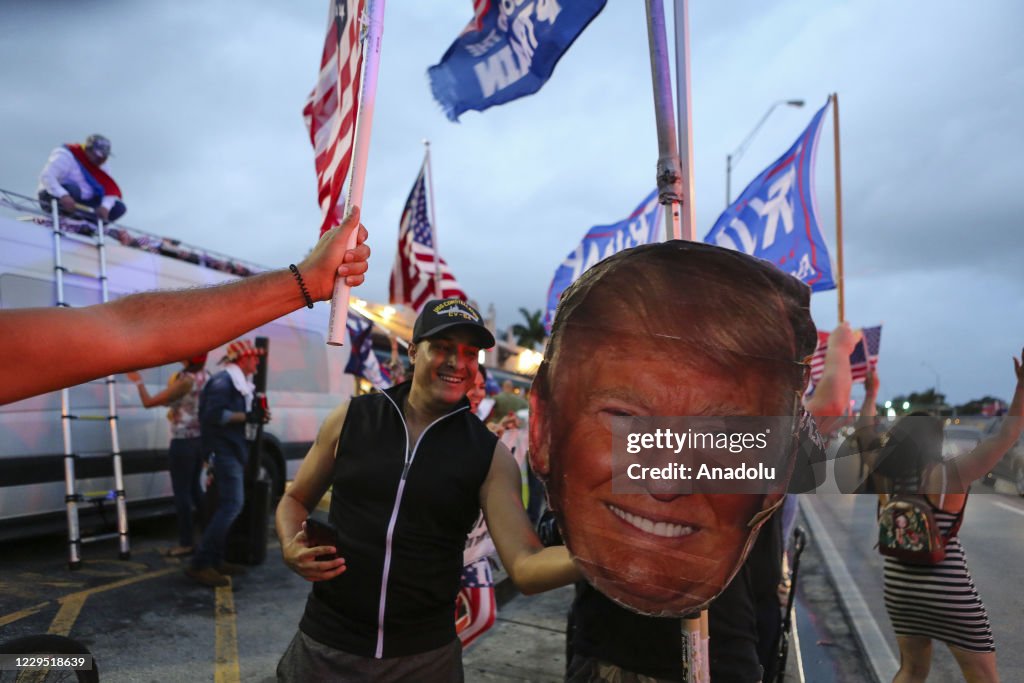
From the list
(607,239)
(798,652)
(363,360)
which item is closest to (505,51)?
(798,652)

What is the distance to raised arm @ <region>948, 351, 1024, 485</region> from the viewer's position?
151 centimetres

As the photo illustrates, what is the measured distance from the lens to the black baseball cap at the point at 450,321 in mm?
2295

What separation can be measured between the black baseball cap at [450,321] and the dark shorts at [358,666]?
0.99 meters

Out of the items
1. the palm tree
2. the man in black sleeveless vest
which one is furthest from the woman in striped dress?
the palm tree

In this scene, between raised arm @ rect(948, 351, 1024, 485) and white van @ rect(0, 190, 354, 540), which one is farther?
white van @ rect(0, 190, 354, 540)

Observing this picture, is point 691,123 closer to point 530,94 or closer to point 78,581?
point 530,94

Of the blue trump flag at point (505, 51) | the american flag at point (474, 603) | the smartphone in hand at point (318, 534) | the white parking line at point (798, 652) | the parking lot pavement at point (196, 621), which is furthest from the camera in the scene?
the white parking line at point (798, 652)

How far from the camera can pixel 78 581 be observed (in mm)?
5145

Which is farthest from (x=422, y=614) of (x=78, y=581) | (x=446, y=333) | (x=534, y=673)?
(x=78, y=581)

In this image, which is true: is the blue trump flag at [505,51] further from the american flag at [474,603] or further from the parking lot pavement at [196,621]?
the parking lot pavement at [196,621]

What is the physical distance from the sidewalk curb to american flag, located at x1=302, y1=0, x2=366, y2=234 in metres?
3.89

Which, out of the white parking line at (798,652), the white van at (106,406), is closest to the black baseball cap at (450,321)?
the white parking line at (798,652)

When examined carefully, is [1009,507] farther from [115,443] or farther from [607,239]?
[607,239]

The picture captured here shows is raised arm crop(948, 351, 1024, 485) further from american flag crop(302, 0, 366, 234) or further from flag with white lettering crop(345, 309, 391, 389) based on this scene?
flag with white lettering crop(345, 309, 391, 389)
